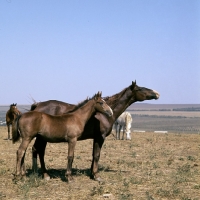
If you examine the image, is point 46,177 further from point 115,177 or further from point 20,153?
point 115,177

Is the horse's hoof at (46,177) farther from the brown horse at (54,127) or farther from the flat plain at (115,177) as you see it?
the brown horse at (54,127)

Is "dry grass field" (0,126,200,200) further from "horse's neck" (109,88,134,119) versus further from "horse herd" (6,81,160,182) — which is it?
"horse's neck" (109,88,134,119)

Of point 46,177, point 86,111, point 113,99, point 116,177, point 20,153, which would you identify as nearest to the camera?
point 20,153

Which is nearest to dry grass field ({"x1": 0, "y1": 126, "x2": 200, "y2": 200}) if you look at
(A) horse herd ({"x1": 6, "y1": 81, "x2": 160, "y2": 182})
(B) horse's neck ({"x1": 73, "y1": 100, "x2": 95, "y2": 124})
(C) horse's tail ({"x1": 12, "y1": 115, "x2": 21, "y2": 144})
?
(A) horse herd ({"x1": 6, "y1": 81, "x2": 160, "y2": 182})

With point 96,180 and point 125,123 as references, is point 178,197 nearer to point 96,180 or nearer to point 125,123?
point 96,180

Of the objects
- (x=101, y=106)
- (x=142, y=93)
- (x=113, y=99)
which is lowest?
(x=101, y=106)

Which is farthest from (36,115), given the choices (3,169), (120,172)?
(120,172)

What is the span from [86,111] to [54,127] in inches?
38.6

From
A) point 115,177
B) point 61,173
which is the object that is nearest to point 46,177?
point 61,173

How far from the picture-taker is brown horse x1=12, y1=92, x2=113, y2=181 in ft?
28.3

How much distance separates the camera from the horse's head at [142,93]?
10.3m

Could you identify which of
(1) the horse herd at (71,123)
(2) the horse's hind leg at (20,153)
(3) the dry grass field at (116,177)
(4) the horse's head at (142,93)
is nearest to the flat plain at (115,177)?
(3) the dry grass field at (116,177)

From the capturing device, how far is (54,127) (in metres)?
8.87

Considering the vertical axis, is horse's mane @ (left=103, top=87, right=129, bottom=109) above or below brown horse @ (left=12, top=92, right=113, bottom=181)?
above
